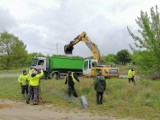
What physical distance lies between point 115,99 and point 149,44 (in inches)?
212

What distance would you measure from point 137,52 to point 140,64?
1.01 m

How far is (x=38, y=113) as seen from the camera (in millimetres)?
14188

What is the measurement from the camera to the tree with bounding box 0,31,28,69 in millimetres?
64438

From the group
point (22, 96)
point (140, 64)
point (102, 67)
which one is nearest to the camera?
point (22, 96)

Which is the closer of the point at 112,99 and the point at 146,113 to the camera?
the point at 146,113

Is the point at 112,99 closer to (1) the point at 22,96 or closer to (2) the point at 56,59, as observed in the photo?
(1) the point at 22,96

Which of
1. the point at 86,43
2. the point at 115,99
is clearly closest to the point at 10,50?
the point at 86,43

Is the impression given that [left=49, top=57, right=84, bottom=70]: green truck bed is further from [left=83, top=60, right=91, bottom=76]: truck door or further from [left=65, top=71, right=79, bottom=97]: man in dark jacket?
[left=65, top=71, right=79, bottom=97]: man in dark jacket

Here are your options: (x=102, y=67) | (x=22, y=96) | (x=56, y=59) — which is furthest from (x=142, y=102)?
(x=56, y=59)

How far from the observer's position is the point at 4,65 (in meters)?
66.3

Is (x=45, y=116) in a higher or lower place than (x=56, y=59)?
lower

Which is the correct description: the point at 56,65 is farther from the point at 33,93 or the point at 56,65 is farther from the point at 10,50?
the point at 10,50

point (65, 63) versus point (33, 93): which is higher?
point (65, 63)

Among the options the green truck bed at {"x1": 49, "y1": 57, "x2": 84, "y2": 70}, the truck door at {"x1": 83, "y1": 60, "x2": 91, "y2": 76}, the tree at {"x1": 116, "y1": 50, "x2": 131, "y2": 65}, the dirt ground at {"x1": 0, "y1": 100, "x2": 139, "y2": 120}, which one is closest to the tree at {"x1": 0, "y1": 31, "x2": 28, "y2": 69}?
the tree at {"x1": 116, "y1": 50, "x2": 131, "y2": 65}
